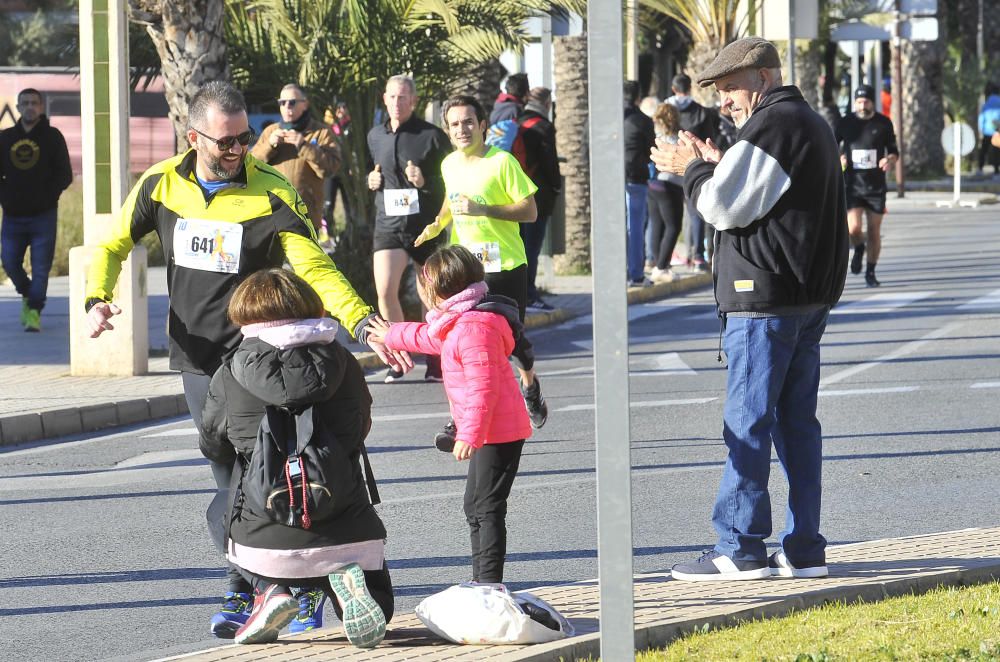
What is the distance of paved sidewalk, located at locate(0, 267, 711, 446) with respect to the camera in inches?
421

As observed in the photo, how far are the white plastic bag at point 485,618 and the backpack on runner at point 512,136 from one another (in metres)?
9.15

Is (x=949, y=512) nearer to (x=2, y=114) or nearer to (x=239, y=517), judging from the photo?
(x=239, y=517)

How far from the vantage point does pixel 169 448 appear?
1002cm

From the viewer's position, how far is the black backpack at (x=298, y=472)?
5.43 metres

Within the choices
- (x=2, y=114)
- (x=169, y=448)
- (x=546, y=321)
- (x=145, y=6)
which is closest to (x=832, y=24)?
(x=2, y=114)

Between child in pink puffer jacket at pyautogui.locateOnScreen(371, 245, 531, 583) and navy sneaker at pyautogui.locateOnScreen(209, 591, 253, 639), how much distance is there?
31.2 inches

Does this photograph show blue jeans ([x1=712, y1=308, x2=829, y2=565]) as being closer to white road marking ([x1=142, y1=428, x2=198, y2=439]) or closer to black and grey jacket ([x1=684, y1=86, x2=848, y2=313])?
black and grey jacket ([x1=684, y1=86, x2=848, y2=313])

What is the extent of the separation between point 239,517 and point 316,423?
0.44 meters

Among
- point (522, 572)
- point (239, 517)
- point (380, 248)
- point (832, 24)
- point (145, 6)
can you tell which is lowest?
point (522, 572)

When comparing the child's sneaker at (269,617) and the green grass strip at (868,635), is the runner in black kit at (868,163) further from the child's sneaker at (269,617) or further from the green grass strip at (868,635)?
the child's sneaker at (269,617)

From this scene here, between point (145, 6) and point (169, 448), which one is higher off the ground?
point (145, 6)

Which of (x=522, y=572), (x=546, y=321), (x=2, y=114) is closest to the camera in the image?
(x=522, y=572)

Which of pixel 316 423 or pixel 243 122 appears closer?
pixel 316 423

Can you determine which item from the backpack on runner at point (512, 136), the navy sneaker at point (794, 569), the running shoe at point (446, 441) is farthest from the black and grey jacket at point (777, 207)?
the backpack on runner at point (512, 136)
